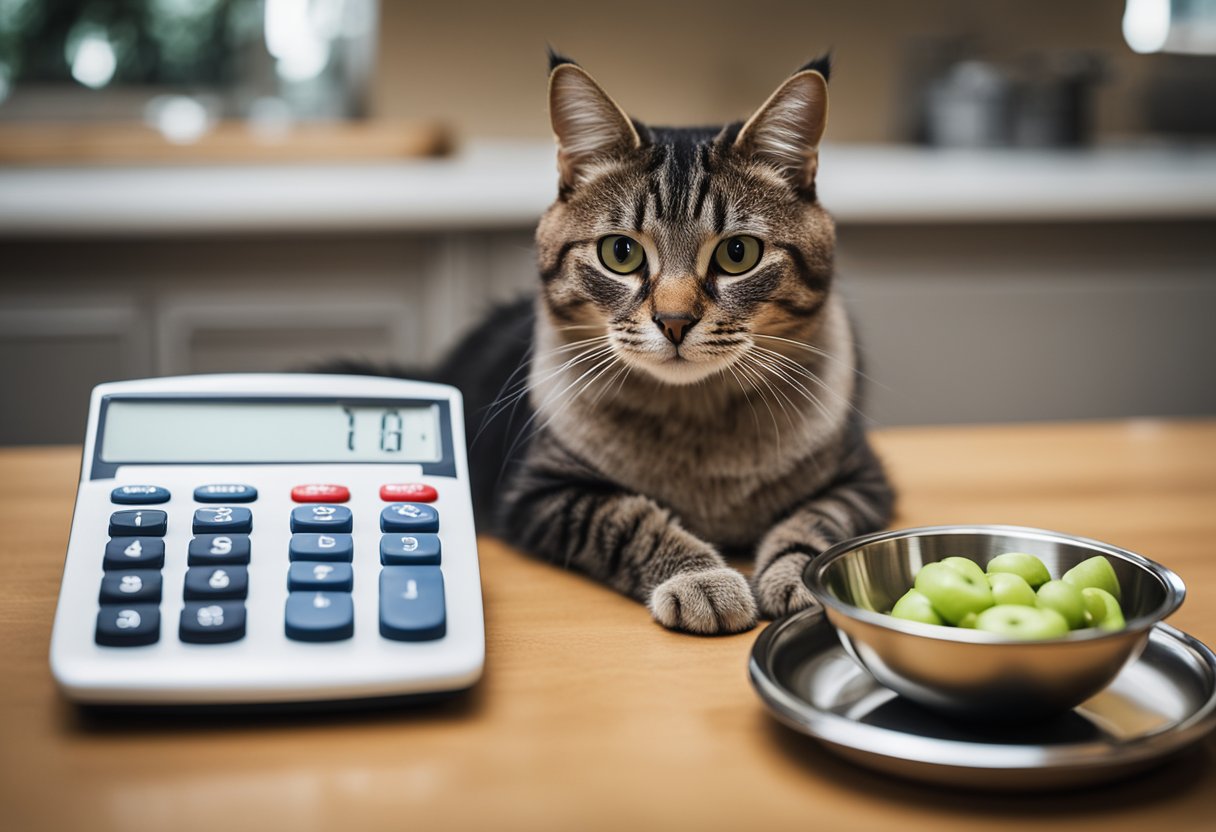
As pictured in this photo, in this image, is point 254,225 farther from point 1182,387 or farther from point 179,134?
point 1182,387

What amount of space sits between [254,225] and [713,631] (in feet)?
5.49

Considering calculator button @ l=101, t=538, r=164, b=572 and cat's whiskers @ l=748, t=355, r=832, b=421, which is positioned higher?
cat's whiskers @ l=748, t=355, r=832, b=421

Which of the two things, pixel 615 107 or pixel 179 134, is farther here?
pixel 179 134

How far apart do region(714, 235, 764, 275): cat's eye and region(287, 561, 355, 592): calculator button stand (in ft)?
1.41

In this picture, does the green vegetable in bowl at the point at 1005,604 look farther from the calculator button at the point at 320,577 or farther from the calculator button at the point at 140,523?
the calculator button at the point at 140,523

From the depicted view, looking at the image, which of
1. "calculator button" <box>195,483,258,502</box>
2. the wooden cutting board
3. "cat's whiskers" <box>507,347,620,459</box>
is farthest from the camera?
the wooden cutting board

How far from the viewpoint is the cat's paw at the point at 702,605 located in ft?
2.47

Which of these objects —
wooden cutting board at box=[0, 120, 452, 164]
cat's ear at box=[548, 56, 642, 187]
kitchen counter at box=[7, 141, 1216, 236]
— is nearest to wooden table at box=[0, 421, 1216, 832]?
cat's ear at box=[548, 56, 642, 187]

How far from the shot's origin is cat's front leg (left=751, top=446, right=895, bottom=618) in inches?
32.0

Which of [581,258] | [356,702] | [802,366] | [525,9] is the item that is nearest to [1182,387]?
[525,9]

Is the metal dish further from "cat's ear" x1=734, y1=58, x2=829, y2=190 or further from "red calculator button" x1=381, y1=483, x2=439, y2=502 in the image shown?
"cat's ear" x1=734, y1=58, x2=829, y2=190

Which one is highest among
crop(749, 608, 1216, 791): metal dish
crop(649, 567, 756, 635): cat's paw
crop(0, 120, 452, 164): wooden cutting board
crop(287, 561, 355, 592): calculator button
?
crop(0, 120, 452, 164): wooden cutting board

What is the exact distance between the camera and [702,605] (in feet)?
2.50

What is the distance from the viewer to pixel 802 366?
1.05 metres
